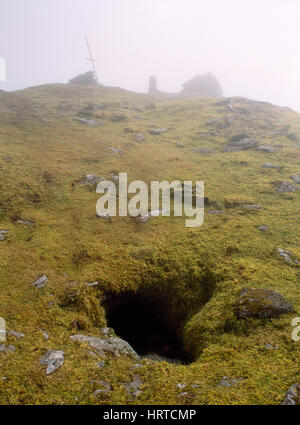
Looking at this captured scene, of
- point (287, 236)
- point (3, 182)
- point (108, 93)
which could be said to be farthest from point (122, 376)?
point (108, 93)

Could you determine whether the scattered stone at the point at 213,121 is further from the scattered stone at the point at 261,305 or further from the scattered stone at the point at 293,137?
the scattered stone at the point at 261,305

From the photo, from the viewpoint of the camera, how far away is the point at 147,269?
15125mm

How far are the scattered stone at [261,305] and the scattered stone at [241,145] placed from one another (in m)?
29.6

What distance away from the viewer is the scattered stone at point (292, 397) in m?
6.89

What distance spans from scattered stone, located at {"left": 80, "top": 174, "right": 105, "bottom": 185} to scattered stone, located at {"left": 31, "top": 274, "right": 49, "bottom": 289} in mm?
13563

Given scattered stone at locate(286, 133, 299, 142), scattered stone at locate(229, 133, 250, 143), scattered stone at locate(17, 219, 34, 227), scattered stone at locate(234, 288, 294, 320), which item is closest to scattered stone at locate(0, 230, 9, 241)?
scattered stone at locate(17, 219, 34, 227)

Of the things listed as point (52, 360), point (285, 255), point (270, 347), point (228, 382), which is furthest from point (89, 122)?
point (228, 382)

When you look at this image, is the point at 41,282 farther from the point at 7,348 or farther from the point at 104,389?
the point at 104,389

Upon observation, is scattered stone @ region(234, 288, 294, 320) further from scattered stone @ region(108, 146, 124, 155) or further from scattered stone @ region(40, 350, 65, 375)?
scattered stone @ region(108, 146, 124, 155)

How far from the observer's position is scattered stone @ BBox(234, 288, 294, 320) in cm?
1096

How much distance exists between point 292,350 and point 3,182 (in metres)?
23.1

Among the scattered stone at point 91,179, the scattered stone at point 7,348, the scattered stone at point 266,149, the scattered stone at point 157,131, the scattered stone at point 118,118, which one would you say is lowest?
the scattered stone at point 7,348

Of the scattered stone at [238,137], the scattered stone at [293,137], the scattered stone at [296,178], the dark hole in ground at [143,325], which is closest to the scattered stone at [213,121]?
the scattered stone at [238,137]

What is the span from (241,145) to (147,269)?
30602 millimetres
